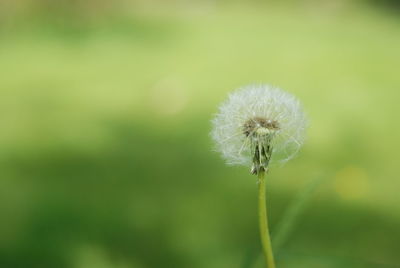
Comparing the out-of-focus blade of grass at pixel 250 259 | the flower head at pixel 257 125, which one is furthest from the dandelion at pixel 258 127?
the out-of-focus blade of grass at pixel 250 259

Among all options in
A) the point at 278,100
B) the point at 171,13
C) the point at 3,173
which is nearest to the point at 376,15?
the point at 171,13

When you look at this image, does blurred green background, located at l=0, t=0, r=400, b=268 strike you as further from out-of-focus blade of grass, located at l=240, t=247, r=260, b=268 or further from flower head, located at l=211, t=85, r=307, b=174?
flower head, located at l=211, t=85, r=307, b=174

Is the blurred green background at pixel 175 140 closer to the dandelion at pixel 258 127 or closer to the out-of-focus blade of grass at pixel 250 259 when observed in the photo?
the out-of-focus blade of grass at pixel 250 259

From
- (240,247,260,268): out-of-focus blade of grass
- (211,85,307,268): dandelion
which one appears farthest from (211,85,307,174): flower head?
(240,247,260,268): out-of-focus blade of grass

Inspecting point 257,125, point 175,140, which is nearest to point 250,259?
point 257,125

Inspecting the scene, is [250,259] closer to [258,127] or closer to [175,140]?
[258,127]

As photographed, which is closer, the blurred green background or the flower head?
the flower head

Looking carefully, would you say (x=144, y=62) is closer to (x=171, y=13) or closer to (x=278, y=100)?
(x=171, y=13)
